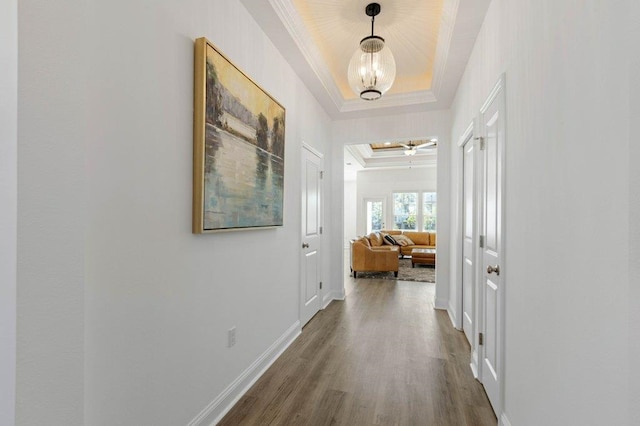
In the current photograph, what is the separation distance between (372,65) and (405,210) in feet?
27.0

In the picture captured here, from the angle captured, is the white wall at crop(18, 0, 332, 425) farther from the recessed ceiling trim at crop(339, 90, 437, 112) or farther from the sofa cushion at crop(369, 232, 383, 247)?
the sofa cushion at crop(369, 232, 383, 247)

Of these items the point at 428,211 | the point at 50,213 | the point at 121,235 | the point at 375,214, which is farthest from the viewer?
the point at 375,214

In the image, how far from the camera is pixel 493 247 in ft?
6.69

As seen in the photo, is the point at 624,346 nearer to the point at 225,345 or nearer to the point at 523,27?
the point at 523,27

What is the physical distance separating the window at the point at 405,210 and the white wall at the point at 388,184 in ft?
0.44

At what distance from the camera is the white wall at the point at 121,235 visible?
0.85 meters

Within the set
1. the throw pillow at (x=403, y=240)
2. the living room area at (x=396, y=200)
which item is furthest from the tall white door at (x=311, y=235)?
the throw pillow at (x=403, y=240)


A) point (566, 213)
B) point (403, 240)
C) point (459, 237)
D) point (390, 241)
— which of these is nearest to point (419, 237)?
point (403, 240)

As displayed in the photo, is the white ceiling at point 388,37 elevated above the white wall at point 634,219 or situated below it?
above

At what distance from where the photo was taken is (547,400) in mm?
1242

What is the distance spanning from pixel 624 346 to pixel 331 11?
9.42 ft

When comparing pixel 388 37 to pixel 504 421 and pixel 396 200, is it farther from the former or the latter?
pixel 396 200

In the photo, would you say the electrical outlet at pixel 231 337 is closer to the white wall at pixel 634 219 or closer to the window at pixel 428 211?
the white wall at pixel 634 219

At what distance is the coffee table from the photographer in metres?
7.33
